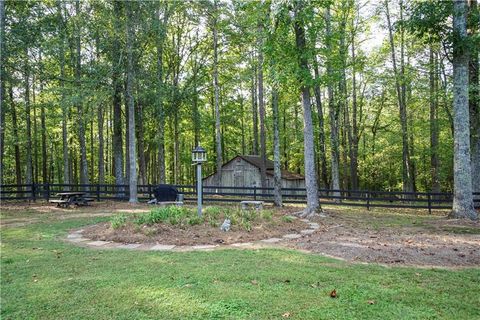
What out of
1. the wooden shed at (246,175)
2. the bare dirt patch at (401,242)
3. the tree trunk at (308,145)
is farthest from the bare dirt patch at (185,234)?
the wooden shed at (246,175)

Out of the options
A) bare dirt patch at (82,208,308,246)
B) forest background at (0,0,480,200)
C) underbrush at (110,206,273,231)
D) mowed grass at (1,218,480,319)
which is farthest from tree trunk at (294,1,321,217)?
mowed grass at (1,218,480,319)

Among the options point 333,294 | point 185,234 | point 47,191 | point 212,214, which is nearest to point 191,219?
point 185,234

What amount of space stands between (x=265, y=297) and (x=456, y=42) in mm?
9208

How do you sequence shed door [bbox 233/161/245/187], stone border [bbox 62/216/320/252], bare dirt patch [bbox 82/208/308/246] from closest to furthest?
stone border [bbox 62/216/320/252] < bare dirt patch [bbox 82/208/308/246] < shed door [bbox 233/161/245/187]

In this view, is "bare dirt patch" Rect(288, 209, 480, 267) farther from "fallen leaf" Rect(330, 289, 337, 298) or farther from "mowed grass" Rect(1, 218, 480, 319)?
"fallen leaf" Rect(330, 289, 337, 298)

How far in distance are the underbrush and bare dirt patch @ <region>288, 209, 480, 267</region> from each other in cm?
139

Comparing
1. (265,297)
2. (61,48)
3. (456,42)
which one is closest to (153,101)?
(61,48)

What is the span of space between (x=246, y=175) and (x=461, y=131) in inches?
588

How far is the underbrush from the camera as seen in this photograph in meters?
6.91

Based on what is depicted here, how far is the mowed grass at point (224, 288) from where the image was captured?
9.61 feet

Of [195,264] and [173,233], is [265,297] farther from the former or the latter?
[173,233]

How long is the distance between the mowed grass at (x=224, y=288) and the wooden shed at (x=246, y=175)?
17.0 metres

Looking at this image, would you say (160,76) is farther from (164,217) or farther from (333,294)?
(333,294)

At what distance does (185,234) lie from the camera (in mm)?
6379
